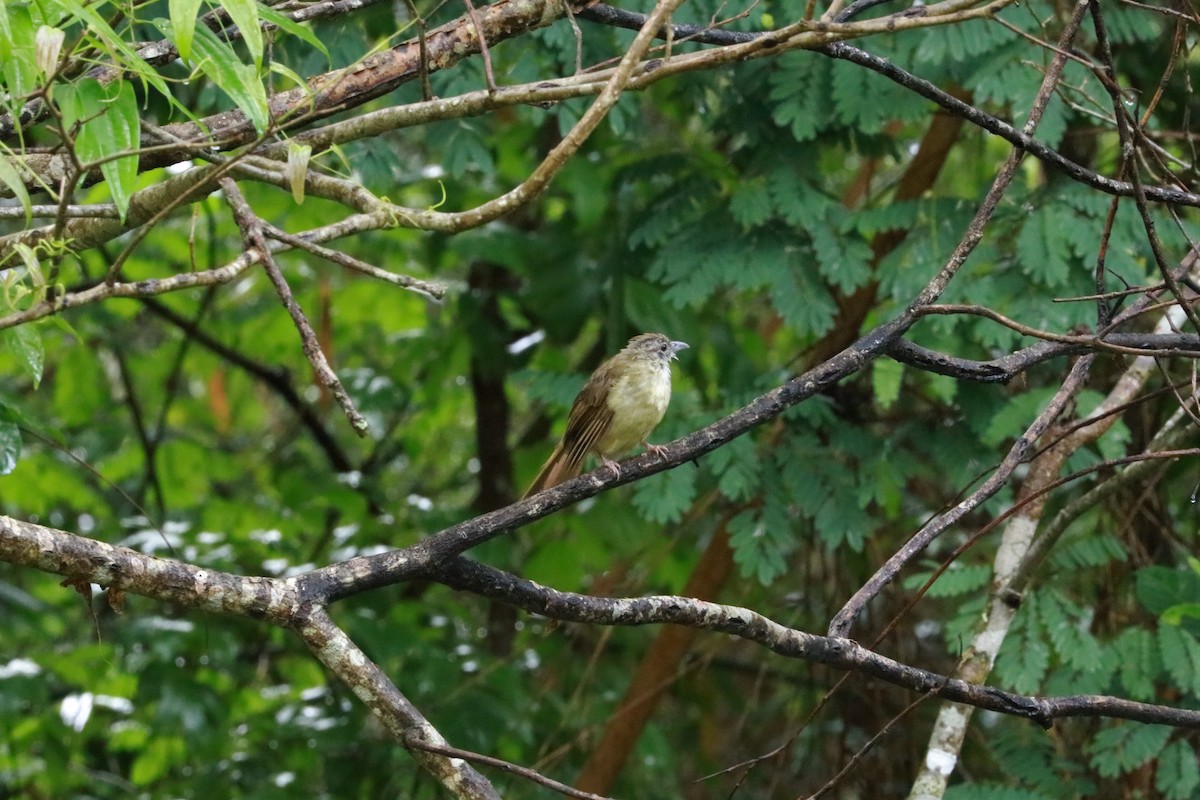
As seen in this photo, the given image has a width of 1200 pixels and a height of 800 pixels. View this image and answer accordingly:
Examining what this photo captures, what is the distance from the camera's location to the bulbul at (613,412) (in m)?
4.80

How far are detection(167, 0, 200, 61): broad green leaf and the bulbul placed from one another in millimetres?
2895

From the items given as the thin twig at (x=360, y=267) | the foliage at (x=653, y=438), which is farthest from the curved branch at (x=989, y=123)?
the thin twig at (x=360, y=267)

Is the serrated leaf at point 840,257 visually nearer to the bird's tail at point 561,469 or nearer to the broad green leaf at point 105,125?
the bird's tail at point 561,469

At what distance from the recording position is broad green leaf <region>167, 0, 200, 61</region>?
1.90 meters

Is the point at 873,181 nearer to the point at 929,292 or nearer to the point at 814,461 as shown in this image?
the point at 814,461

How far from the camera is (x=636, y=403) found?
479 centimetres

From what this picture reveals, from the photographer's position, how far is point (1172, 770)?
4.17 m

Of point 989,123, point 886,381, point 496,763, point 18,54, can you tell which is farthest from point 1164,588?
point 18,54

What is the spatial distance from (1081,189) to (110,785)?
597 centimetres

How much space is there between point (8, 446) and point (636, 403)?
7.27 feet

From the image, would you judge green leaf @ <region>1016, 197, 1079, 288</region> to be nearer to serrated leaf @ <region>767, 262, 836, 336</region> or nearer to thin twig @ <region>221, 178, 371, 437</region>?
serrated leaf @ <region>767, 262, 836, 336</region>

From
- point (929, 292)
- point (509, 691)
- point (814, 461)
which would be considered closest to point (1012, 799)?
point (814, 461)

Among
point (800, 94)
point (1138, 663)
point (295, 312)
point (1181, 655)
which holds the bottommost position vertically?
point (1138, 663)

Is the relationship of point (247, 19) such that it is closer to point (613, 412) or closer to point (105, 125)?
point (105, 125)
